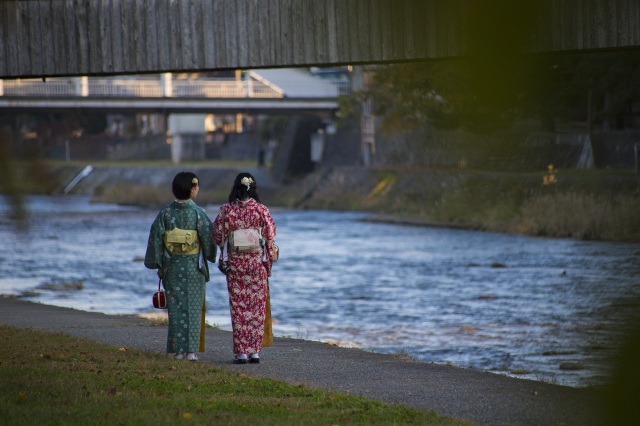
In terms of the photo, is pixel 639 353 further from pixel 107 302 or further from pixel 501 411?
pixel 107 302

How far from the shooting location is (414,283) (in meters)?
26.9

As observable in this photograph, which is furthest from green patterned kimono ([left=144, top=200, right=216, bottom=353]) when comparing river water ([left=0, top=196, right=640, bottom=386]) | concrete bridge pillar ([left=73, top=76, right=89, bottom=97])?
concrete bridge pillar ([left=73, top=76, right=89, bottom=97])

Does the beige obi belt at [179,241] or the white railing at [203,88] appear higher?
the white railing at [203,88]

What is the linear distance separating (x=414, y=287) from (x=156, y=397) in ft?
59.8

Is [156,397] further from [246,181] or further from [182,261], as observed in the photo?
[246,181]

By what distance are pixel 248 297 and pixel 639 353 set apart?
29.0ft

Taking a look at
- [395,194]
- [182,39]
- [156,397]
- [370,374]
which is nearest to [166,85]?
[395,194]

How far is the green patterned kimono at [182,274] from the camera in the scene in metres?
10.4

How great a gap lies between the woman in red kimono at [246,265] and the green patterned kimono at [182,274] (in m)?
0.24

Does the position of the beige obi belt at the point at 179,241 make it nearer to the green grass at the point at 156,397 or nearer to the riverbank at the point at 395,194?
the green grass at the point at 156,397

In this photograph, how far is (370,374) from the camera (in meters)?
10.0

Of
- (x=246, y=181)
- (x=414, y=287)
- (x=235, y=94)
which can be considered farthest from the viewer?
(x=235, y=94)

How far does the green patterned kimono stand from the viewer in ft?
34.2

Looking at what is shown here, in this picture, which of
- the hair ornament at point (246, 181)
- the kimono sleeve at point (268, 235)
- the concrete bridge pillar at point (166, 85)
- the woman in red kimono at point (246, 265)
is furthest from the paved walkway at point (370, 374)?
the concrete bridge pillar at point (166, 85)
